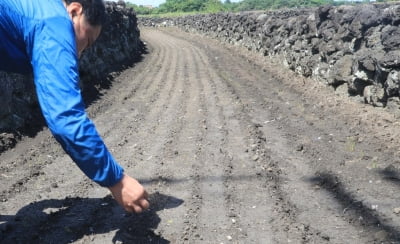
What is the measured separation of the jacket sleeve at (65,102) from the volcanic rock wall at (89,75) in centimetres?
470

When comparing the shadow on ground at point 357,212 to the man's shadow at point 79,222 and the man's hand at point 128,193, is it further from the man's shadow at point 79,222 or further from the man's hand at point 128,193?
the man's hand at point 128,193

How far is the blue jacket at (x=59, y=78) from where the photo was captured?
7.09 ft

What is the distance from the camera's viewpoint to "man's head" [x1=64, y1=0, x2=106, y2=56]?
250cm

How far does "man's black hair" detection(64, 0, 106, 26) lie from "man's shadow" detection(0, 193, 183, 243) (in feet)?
6.34

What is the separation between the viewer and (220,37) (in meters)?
26.5

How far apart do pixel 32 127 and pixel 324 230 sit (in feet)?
17.0

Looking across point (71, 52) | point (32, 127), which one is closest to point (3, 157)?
point (32, 127)

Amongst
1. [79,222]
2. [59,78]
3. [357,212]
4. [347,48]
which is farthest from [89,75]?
[59,78]

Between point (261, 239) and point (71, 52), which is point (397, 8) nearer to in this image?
point (261, 239)

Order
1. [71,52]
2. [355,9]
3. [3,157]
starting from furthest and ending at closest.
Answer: [355,9]
[3,157]
[71,52]

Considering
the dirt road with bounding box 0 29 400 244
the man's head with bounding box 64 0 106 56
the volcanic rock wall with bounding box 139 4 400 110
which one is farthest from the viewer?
the volcanic rock wall with bounding box 139 4 400 110

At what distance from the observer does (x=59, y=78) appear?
7.28 ft

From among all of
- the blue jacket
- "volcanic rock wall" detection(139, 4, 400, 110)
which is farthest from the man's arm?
"volcanic rock wall" detection(139, 4, 400, 110)

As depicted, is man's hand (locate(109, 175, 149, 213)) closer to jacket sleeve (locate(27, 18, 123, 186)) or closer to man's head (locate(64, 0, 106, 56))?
jacket sleeve (locate(27, 18, 123, 186))
